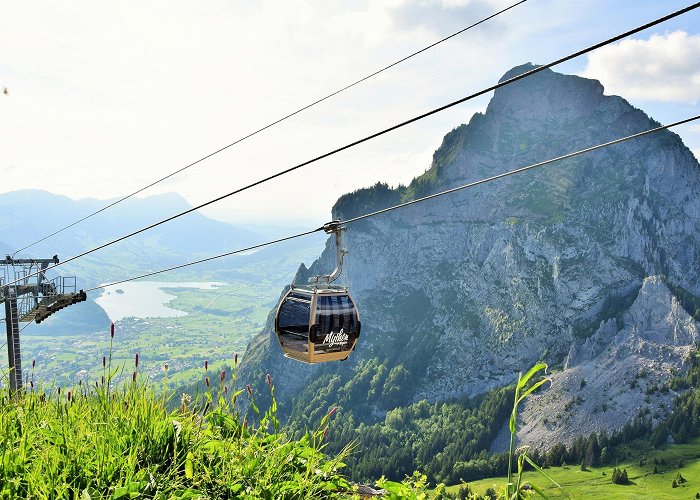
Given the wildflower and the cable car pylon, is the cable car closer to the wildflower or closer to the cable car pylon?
the wildflower

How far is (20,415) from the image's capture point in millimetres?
6359

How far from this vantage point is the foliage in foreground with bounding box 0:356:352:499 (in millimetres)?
4824

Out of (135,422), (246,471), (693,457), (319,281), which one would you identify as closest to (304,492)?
(246,471)

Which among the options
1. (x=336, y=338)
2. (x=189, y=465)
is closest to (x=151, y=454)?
(x=189, y=465)

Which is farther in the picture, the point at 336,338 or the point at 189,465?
the point at 336,338

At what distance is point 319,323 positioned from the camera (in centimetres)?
1394

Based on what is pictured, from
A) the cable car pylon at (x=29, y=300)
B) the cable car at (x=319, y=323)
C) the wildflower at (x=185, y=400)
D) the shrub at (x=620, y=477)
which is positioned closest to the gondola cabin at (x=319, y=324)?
the cable car at (x=319, y=323)

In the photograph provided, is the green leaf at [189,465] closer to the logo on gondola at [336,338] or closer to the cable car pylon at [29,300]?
the logo on gondola at [336,338]

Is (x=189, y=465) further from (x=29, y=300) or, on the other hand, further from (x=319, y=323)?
(x=29, y=300)

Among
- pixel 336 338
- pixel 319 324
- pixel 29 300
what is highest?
pixel 29 300

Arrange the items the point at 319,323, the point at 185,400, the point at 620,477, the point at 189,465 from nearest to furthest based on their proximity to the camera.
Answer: the point at 189,465
the point at 185,400
the point at 319,323
the point at 620,477

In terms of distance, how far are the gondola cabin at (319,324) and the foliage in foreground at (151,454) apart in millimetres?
7642

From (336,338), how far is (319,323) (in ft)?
1.97

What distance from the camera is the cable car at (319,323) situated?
13961mm
